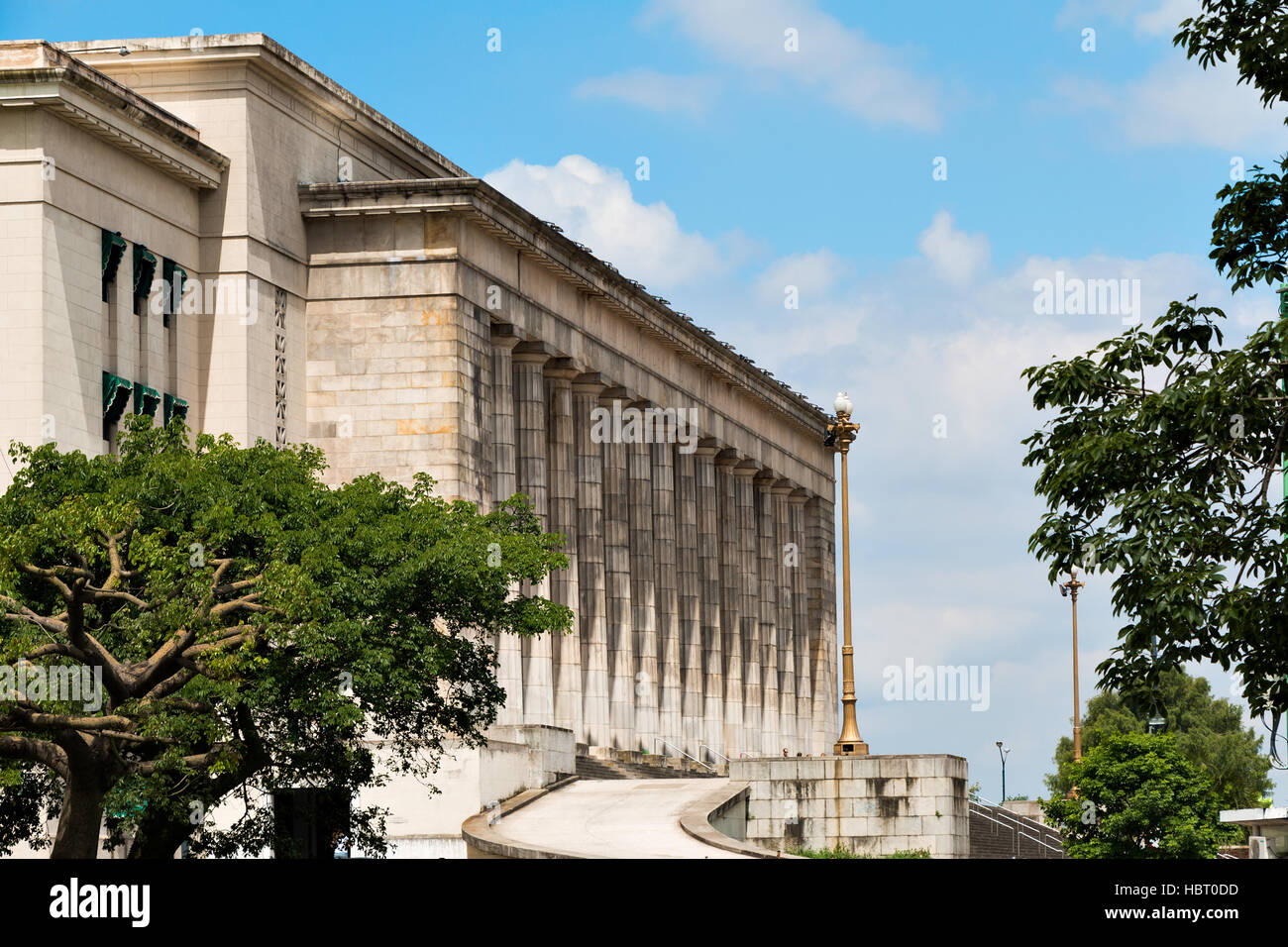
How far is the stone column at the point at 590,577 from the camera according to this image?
70.8 metres

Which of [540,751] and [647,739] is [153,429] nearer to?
[540,751]

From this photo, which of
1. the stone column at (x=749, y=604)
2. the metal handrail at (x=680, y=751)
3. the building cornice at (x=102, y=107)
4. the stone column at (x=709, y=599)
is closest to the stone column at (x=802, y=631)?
the stone column at (x=749, y=604)

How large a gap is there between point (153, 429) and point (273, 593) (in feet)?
26.5

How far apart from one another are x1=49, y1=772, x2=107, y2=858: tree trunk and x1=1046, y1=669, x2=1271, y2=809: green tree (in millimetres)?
82460

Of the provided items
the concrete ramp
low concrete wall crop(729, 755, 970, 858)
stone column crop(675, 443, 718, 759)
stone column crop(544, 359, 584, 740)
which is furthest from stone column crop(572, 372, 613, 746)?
low concrete wall crop(729, 755, 970, 858)

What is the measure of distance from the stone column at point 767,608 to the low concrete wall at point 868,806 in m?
44.2

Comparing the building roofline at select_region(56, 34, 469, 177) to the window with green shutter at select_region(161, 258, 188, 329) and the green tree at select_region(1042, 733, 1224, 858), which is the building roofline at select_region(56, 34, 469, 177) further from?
the green tree at select_region(1042, 733, 1224, 858)

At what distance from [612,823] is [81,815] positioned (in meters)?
18.2

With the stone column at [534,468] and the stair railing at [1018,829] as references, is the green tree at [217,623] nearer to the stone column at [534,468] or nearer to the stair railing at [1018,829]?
the stone column at [534,468]

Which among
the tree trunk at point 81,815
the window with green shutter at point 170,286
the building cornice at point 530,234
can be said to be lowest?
the tree trunk at point 81,815
